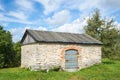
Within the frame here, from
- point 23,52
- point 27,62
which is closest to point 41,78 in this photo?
point 27,62

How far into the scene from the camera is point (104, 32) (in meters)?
37.6

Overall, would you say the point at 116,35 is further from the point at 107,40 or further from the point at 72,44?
the point at 72,44

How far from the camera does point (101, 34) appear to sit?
125 feet

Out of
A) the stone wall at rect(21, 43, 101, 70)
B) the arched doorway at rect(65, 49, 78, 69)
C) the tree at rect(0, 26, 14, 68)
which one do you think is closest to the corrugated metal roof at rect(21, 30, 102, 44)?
the stone wall at rect(21, 43, 101, 70)

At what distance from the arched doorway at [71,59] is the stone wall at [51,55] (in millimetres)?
354

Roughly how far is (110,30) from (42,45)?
1987 cm

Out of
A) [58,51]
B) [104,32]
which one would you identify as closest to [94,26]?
[104,32]

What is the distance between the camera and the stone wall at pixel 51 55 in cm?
2083

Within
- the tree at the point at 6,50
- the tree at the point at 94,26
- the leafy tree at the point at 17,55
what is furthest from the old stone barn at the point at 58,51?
the tree at the point at 94,26

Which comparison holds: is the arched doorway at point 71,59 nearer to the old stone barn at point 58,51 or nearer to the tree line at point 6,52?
the old stone barn at point 58,51

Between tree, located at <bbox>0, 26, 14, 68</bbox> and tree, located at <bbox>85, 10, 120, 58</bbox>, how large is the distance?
15015mm

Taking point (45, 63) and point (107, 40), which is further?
point (107, 40)

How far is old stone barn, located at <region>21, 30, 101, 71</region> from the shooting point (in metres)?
20.9

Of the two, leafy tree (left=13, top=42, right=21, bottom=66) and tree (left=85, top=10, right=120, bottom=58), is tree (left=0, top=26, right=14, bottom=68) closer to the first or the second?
leafy tree (left=13, top=42, right=21, bottom=66)
